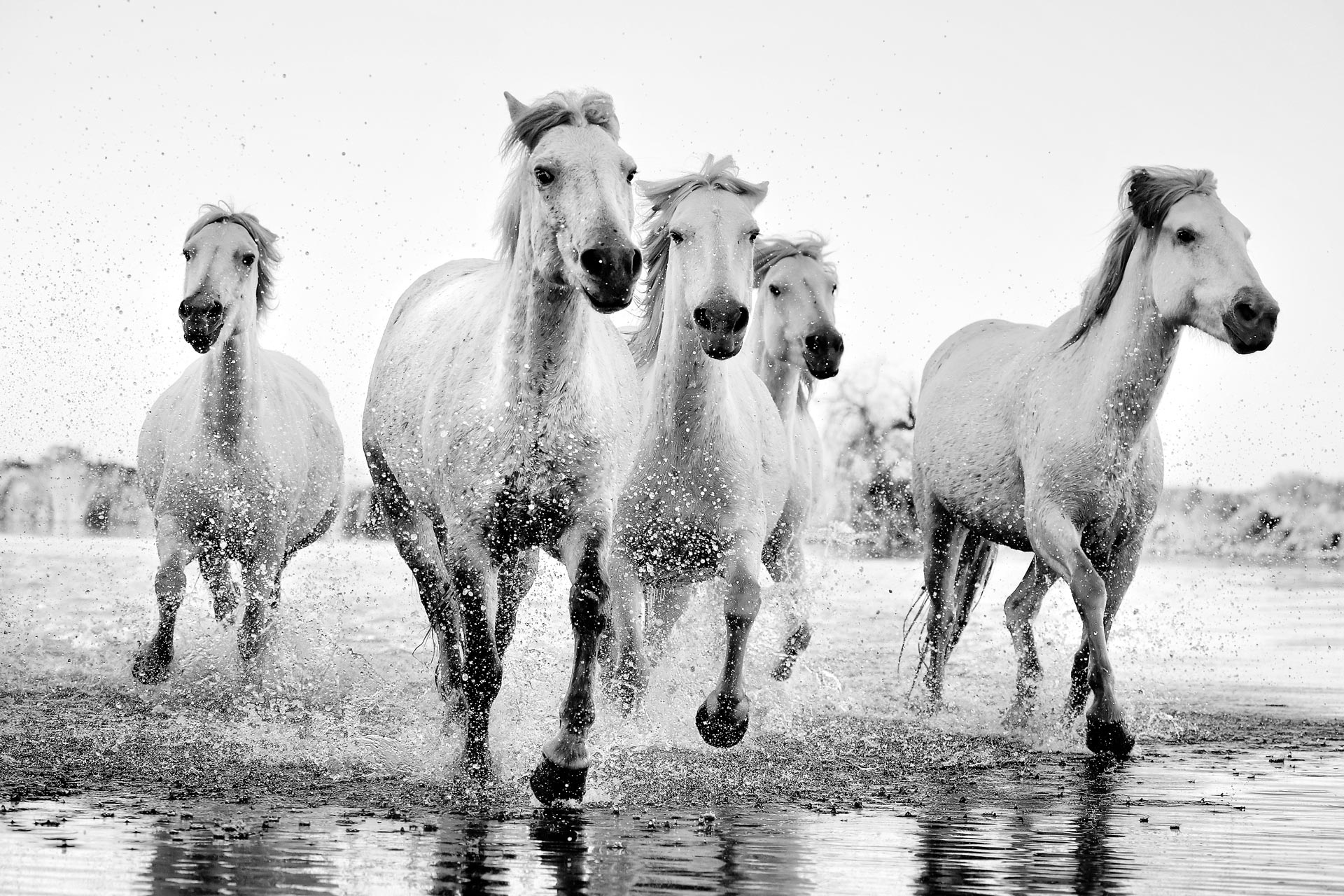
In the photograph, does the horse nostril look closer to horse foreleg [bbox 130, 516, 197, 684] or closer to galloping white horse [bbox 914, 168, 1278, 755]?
galloping white horse [bbox 914, 168, 1278, 755]

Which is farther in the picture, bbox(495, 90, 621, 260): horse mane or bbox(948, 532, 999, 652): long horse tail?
bbox(948, 532, 999, 652): long horse tail

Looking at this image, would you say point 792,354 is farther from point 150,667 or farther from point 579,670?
point 150,667

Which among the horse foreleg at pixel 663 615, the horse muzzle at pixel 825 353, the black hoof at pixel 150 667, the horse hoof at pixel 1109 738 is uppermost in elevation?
the horse muzzle at pixel 825 353

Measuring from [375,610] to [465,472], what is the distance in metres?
9.90

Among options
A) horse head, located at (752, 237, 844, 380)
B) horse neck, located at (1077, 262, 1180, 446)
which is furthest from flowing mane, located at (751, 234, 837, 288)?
horse neck, located at (1077, 262, 1180, 446)

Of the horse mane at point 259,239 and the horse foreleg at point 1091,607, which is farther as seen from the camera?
the horse mane at point 259,239

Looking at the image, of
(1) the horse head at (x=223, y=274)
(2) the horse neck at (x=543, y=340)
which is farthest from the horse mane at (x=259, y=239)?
(2) the horse neck at (x=543, y=340)

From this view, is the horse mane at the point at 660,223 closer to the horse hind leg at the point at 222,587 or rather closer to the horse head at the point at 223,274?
the horse head at the point at 223,274

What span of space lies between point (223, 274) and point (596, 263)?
4099 millimetres

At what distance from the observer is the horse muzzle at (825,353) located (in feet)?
26.7

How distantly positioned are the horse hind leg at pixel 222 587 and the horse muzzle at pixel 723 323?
4331 millimetres

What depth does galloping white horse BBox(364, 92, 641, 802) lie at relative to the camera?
4.98 metres

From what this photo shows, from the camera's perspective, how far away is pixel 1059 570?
6988mm

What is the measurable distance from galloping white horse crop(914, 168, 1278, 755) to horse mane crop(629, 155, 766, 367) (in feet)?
6.51
